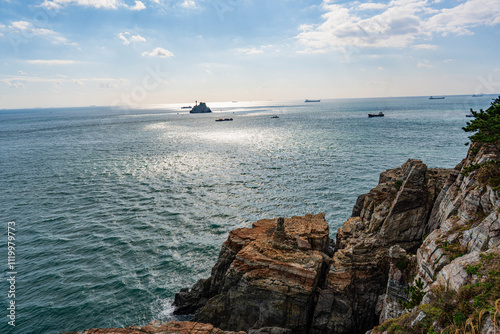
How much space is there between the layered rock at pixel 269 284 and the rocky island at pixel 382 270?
0.08 meters

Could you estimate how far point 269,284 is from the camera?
67.3ft

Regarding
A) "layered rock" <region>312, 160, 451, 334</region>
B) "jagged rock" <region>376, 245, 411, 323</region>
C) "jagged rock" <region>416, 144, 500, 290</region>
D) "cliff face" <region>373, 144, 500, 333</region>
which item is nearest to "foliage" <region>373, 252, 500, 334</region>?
"cliff face" <region>373, 144, 500, 333</region>

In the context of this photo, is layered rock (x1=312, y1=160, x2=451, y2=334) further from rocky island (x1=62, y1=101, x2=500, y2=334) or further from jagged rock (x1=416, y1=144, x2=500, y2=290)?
jagged rock (x1=416, y1=144, x2=500, y2=290)

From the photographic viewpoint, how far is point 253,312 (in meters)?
21.0

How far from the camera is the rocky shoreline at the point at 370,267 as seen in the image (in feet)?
50.4

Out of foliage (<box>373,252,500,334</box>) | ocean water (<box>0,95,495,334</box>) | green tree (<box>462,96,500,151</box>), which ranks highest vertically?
green tree (<box>462,96,500,151</box>)

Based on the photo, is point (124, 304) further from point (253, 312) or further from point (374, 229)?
point (374, 229)

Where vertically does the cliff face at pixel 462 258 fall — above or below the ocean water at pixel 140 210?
above

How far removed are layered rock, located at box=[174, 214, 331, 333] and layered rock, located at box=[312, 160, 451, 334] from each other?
1.45m

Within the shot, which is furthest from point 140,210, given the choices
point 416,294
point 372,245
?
point 416,294

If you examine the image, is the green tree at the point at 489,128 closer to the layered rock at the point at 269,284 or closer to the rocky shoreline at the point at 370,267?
the rocky shoreline at the point at 370,267

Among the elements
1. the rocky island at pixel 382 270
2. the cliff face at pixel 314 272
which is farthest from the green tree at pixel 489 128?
the cliff face at pixel 314 272

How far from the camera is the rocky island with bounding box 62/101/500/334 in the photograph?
43.6ft

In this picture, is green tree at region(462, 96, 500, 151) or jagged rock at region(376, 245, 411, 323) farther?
green tree at region(462, 96, 500, 151)
